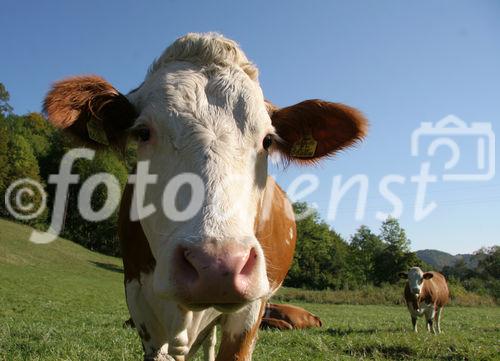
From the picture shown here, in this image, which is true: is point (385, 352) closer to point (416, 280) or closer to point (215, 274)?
point (215, 274)

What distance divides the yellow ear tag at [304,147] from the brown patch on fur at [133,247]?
5.04 feet

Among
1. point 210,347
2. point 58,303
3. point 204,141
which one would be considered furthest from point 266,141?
point 58,303

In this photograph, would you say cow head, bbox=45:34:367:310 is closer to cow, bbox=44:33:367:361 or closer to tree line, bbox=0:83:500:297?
cow, bbox=44:33:367:361

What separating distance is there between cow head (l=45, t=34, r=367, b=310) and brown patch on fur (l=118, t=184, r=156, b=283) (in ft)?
1.67

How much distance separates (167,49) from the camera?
13.0 ft

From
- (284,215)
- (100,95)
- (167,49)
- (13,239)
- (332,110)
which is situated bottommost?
(13,239)

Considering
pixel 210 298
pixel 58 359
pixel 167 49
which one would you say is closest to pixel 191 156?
pixel 210 298

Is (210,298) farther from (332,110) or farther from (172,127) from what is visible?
(332,110)

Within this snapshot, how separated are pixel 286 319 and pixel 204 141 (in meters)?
9.61

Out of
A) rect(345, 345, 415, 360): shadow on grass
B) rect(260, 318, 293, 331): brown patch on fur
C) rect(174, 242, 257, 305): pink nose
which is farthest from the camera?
rect(260, 318, 293, 331): brown patch on fur

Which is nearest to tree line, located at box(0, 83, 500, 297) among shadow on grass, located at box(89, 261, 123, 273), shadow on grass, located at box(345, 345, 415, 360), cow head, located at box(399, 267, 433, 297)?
shadow on grass, located at box(89, 261, 123, 273)

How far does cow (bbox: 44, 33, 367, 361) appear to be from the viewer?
2244mm

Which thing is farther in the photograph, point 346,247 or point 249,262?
point 346,247

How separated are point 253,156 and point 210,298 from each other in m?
1.21
